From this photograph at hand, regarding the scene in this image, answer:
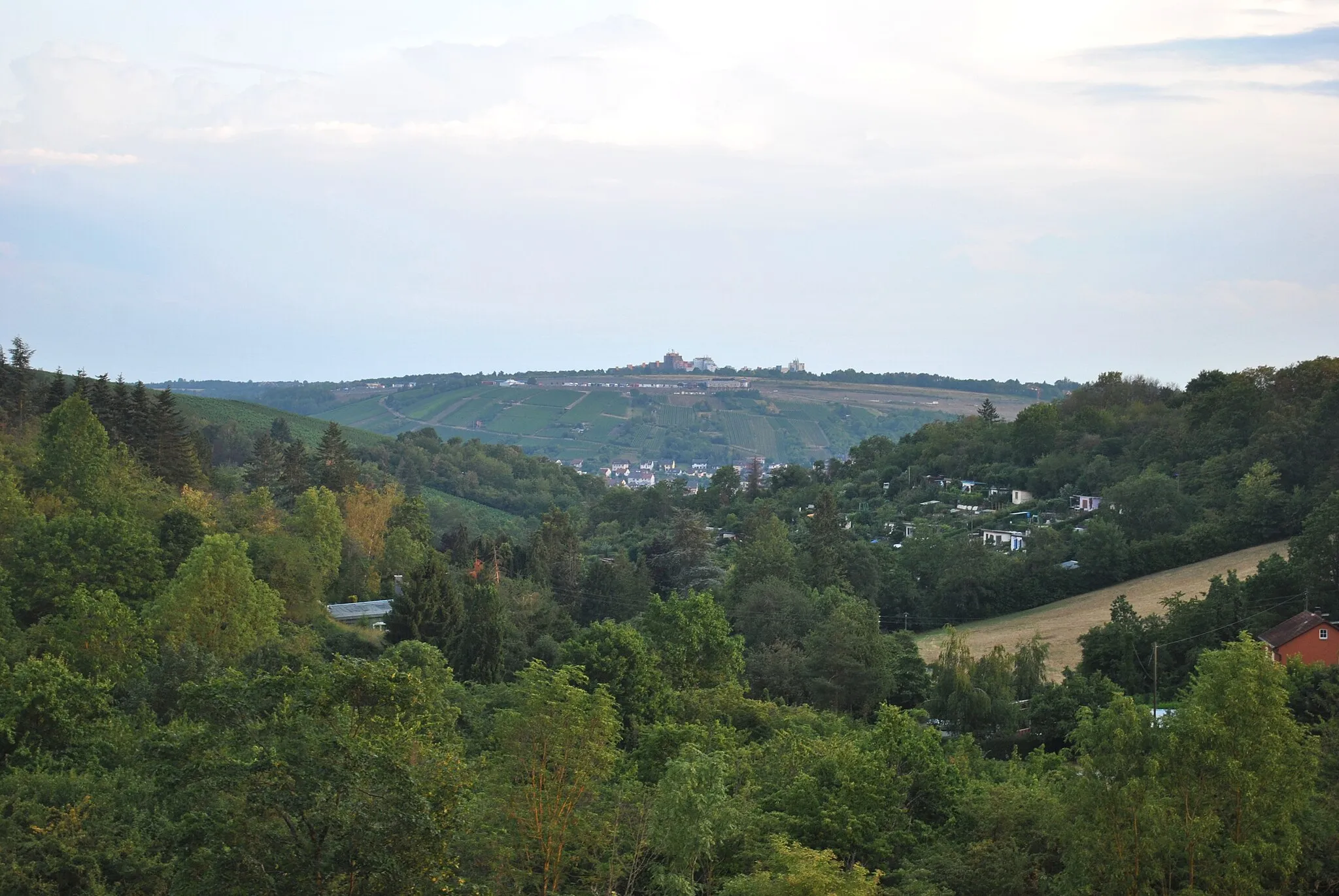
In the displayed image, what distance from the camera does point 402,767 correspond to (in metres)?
14.6

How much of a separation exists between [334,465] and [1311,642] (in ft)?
155

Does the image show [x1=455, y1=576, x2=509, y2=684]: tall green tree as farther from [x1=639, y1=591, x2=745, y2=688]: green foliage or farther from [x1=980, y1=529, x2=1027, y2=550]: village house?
[x1=980, y1=529, x2=1027, y2=550]: village house

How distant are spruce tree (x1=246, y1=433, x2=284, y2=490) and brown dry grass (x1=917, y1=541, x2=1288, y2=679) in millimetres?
35881

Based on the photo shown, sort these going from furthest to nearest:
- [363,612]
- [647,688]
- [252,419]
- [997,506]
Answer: [252,419] < [997,506] < [363,612] < [647,688]

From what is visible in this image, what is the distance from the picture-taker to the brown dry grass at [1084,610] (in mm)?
51344

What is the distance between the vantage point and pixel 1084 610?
56.1 metres

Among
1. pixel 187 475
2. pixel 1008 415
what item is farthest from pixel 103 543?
pixel 1008 415

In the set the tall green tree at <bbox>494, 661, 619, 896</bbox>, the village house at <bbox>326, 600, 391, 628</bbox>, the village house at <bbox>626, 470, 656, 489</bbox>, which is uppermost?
the tall green tree at <bbox>494, 661, 619, 896</bbox>

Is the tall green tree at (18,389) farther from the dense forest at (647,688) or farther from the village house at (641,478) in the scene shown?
the village house at (641,478)

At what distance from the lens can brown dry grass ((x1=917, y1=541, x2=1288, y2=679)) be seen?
51.3 m

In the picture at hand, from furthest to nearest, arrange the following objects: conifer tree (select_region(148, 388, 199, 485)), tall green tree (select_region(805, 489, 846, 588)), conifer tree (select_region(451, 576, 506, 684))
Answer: tall green tree (select_region(805, 489, 846, 588)), conifer tree (select_region(148, 388, 199, 485)), conifer tree (select_region(451, 576, 506, 684))

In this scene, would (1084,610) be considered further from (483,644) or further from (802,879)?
(802,879)

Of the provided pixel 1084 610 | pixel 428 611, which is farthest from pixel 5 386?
pixel 1084 610

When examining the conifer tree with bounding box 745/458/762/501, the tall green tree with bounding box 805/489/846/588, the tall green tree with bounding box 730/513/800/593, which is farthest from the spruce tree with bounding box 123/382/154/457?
the conifer tree with bounding box 745/458/762/501
